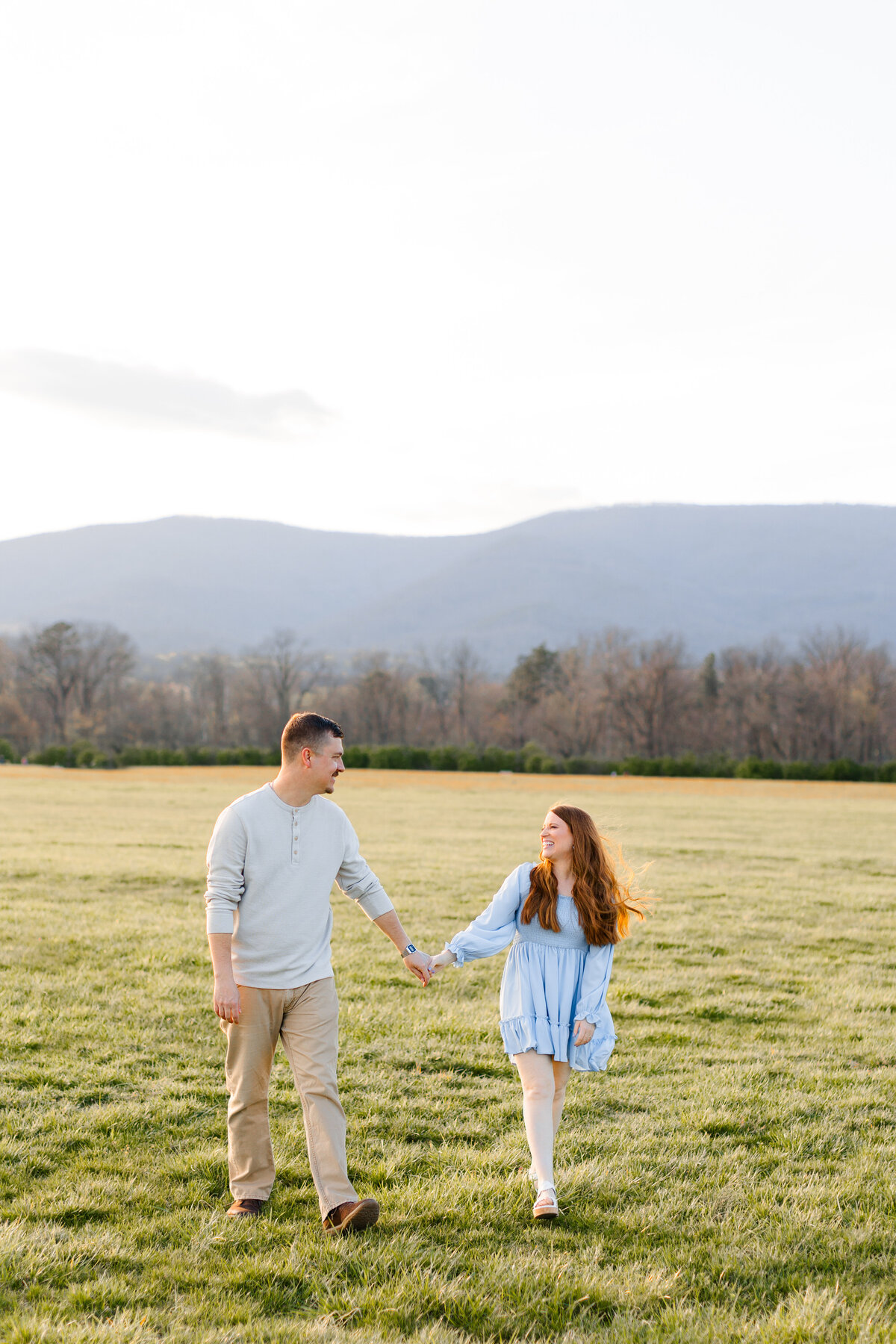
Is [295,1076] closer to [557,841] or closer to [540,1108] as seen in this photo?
[540,1108]

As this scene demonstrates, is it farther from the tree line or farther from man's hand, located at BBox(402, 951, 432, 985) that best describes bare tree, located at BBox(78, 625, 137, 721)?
man's hand, located at BBox(402, 951, 432, 985)

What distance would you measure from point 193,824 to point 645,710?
65703 mm

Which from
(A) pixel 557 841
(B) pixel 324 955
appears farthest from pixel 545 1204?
(A) pixel 557 841

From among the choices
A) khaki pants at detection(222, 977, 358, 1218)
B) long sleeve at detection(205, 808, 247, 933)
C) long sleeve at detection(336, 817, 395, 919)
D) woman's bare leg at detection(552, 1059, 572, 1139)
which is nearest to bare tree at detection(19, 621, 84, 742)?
long sleeve at detection(336, 817, 395, 919)

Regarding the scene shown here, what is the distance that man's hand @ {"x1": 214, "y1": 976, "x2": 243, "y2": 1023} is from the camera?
4.30 meters

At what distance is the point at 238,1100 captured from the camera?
4523 millimetres

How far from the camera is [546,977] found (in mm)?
4750

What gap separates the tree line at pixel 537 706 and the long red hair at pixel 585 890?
220 ft

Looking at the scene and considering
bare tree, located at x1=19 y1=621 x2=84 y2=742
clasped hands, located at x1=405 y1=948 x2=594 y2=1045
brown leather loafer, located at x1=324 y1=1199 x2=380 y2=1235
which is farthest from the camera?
bare tree, located at x1=19 y1=621 x2=84 y2=742

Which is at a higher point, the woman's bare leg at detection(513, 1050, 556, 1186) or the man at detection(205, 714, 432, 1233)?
the man at detection(205, 714, 432, 1233)

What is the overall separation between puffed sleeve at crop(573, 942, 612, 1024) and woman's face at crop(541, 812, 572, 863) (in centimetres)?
48

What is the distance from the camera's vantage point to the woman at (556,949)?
468 centimetres

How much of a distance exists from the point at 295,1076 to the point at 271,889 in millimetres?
868

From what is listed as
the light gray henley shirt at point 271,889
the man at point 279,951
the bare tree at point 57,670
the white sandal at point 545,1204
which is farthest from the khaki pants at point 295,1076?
the bare tree at point 57,670
